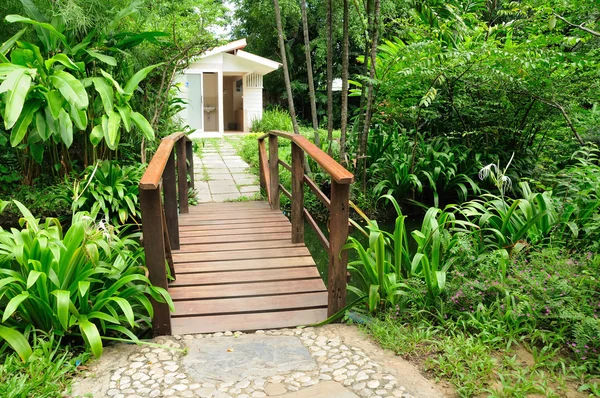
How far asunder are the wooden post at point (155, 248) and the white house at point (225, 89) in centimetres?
1050

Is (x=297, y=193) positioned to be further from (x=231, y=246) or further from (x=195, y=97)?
(x=195, y=97)

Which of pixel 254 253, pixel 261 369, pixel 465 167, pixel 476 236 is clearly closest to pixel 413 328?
pixel 261 369

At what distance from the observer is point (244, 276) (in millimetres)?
3287

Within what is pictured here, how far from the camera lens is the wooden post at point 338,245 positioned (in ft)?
8.47

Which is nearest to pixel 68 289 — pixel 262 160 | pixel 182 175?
pixel 182 175

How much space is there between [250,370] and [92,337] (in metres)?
0.73

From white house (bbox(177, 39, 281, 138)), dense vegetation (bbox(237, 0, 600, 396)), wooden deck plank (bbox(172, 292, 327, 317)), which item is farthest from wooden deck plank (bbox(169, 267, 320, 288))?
white house (bbox(177, 39, 281, 138))

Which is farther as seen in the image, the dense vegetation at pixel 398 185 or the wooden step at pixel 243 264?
the wooden step at pixel 243 264

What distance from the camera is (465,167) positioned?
6.25 m

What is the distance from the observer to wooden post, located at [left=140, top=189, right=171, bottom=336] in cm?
236

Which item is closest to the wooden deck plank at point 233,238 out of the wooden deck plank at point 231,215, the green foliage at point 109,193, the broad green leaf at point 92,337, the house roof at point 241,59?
the wooden deck plank at point 231,215

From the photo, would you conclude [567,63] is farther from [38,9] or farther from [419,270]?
[38,9]

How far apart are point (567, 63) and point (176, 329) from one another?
5048 millimetres

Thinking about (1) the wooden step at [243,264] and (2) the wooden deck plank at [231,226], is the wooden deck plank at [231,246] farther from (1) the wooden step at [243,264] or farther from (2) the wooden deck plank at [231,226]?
(2) the wooden deck plank at [231,226]
